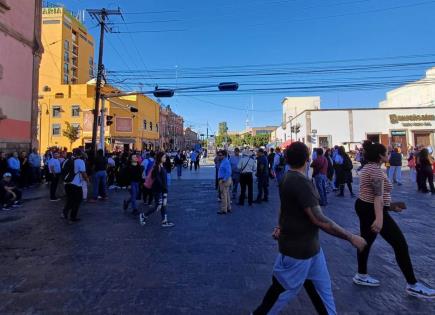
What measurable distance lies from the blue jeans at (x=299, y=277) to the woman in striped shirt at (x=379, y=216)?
1.40 metres

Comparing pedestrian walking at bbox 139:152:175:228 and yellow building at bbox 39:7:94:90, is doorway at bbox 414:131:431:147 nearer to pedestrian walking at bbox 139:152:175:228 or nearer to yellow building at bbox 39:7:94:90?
pedestrian walking at bbox 139:152:175:228

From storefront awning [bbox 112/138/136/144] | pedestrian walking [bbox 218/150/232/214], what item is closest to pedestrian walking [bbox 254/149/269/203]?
pedestrian walking [bbox 218/150/232/214]

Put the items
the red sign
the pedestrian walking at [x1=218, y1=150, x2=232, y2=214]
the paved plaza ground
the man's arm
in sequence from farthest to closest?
the red sign → the pedestrian walking at [x1=218, y1=150, x2=232, y2=214] → the paved plaza ground → the man's arm

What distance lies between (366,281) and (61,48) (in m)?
75.4

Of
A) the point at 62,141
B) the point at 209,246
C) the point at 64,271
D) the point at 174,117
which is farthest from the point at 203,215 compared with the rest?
the point at 174,117

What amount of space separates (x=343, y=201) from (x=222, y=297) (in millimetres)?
8743

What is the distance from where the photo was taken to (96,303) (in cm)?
404

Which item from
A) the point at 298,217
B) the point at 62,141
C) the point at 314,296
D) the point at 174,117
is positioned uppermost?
the point at 174,117

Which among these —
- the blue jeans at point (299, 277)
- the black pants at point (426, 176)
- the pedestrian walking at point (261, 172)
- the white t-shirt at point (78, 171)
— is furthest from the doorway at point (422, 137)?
the blue jeans at point (299, 277)

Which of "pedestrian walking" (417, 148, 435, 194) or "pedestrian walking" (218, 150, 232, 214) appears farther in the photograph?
"pedestrian walking" (417, 148, 435, 194)

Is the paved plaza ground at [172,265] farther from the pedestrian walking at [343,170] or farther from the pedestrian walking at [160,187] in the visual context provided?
the pedestrian walking at [343,170]

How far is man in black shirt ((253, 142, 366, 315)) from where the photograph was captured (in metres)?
2.91

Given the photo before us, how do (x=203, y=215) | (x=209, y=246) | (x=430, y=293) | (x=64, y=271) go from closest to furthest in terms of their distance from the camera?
(x=430, y=293)
(x=64, y=271)
(x=209, y=246)
(x=203, y=215)

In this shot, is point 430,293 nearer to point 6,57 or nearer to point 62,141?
point 6,57
